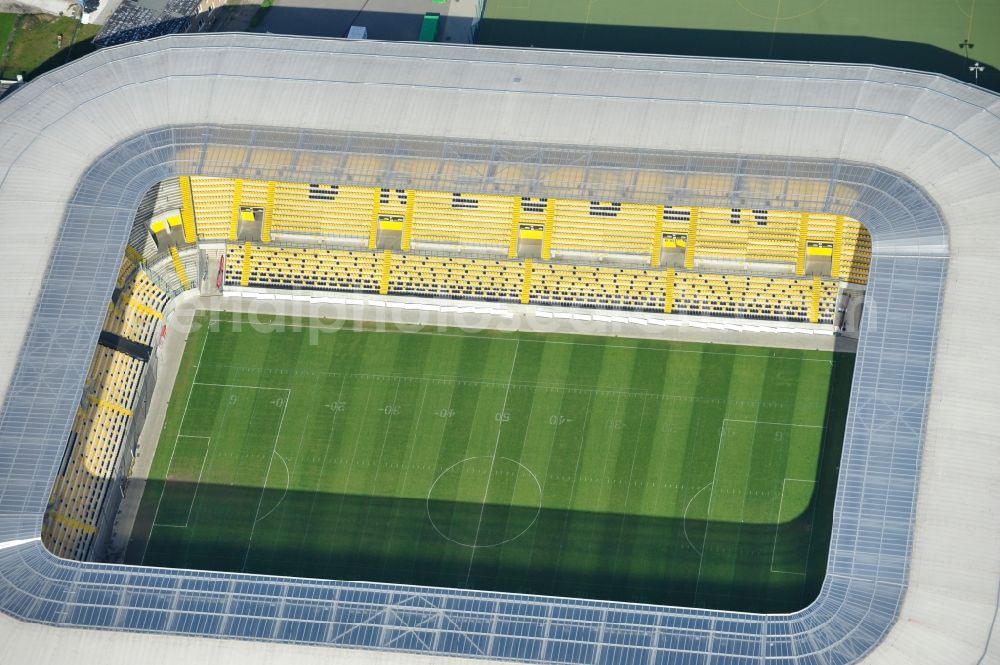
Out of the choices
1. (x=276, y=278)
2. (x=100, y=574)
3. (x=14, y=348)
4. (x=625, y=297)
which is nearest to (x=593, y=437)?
(x=625, y=297)

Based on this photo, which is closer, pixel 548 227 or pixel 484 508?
pixel 484 508

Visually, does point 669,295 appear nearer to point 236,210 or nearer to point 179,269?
point 236,210

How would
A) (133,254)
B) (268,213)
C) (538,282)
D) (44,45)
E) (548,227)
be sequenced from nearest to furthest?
1. (548,227)
2. (538,282)
3. (133,254)
4. (268,213)
5. (44,45)


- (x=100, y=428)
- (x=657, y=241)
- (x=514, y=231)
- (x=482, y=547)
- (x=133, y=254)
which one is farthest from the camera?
(x=133, y=254)

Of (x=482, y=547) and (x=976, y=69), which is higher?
(x=976, y=69)

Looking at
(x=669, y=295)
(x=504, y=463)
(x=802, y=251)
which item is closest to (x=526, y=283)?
(x=669, y=295)

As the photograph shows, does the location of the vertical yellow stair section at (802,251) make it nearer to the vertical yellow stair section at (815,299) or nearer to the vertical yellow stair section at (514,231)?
the vertical yellow stair section at (815,299)

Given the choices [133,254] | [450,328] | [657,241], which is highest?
[657,241]

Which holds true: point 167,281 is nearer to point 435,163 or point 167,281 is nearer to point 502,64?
point 435,163
